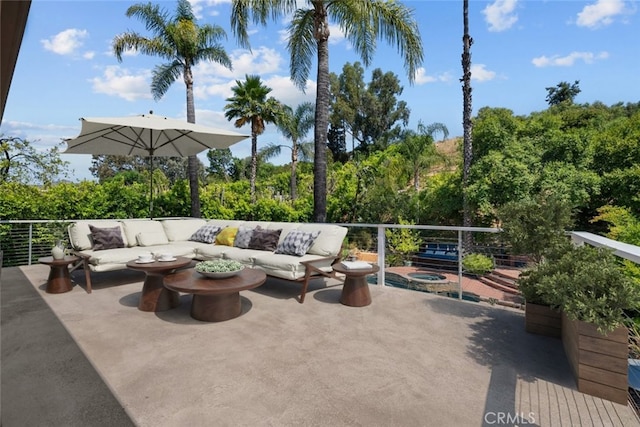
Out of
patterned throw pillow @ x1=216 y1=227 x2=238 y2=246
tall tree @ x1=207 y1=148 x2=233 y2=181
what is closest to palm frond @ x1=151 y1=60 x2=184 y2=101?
patterned throw pillow @ x1=216 y1=227 x2=238 y2=246

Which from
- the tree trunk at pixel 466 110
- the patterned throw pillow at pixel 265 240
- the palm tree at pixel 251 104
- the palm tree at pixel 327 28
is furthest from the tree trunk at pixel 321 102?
the palm tree at pixel 251 104

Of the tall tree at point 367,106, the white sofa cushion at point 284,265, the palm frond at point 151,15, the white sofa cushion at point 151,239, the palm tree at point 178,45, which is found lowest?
the white sofa cushion at point 284,265

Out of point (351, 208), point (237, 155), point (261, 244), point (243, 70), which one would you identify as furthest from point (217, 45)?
point (237, 155)

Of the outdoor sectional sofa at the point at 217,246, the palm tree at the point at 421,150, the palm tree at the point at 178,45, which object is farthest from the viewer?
the palm tree at the point at 421,150

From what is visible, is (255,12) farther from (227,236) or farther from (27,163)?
(27,163)

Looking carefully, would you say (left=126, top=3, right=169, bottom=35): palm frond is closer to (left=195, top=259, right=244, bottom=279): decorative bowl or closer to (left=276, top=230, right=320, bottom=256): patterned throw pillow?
(left=276, top=230, right=320, bottom=256): patterned throw pillow

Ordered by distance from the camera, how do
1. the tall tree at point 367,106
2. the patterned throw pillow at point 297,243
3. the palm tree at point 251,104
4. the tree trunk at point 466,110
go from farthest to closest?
1. the tall tree at point 367,106
2. the palm tree at point 251,104
3. the tree trunk at point 466,110
4. the patterned throw pillow at point 297,243

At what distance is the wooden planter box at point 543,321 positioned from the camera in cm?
289

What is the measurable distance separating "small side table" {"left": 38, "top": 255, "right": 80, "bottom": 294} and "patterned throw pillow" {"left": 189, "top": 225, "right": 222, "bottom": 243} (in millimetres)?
1944

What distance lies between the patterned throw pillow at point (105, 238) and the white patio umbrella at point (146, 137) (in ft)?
4.41

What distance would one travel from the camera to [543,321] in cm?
296

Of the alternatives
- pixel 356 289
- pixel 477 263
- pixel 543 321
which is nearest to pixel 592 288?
pixel 543 321

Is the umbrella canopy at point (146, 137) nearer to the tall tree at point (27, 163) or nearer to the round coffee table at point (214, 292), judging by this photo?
the round coffee table at point (214, 292)

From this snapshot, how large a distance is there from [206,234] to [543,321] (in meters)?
5.13
